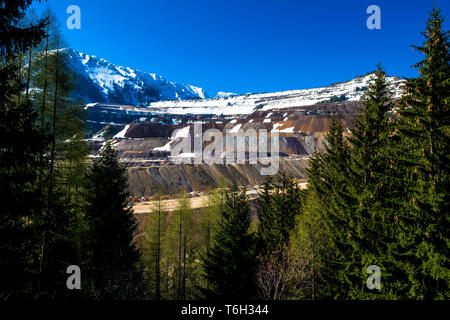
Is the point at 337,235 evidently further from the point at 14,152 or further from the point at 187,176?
the point at 187,176

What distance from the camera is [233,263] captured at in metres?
15.2

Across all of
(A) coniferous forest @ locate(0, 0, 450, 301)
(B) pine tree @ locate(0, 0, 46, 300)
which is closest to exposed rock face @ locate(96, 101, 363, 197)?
(A) coniferous forest @ locate(0, 0, 450, 301)

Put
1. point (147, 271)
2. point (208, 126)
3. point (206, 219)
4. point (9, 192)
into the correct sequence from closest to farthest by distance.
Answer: point (9, 192) < point (147, 271) < point (206, 219) < point (208, 126)

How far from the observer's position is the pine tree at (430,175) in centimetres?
828

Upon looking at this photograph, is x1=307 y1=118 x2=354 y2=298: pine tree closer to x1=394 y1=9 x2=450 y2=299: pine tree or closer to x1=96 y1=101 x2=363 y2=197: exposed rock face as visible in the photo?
x1=96 y1=101 x2=363 y2=197: exposed rock face

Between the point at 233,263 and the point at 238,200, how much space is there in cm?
481

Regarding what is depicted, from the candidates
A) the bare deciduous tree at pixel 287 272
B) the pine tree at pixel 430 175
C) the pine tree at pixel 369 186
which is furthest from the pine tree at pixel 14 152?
the pine tree at pixel 369 186

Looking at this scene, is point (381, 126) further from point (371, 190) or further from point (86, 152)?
point (86, 152)

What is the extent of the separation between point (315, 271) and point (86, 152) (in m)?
16.2

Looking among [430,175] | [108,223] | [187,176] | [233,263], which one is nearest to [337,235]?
[233,263]

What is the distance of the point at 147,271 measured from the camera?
976 inches

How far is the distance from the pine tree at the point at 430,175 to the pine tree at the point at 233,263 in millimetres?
8464
